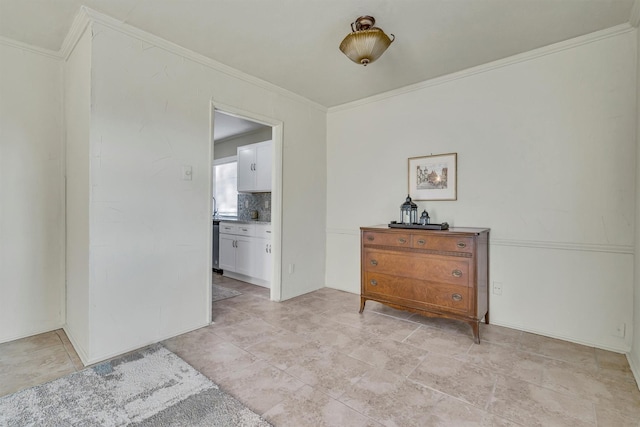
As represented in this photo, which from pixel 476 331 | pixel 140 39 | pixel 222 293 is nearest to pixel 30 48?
pixel 140 39

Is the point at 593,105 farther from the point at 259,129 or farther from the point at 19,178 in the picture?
the point at 19,178

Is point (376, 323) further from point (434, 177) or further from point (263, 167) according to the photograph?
point (263, 167)

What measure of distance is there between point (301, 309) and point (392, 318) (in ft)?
3.22

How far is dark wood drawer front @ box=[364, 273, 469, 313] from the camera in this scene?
103 inches

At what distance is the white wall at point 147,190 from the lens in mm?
2227

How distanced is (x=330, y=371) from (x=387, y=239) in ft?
4.52

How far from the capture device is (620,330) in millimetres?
2365

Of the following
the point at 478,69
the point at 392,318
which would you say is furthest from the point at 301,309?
the point at 478,69

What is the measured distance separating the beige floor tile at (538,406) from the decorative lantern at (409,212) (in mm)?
1627

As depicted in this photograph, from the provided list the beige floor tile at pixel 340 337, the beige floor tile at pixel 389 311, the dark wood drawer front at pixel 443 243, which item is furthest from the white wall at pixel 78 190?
the dark wood drawer front at pixel 443 243

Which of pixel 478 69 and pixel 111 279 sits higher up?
pixel 478 69

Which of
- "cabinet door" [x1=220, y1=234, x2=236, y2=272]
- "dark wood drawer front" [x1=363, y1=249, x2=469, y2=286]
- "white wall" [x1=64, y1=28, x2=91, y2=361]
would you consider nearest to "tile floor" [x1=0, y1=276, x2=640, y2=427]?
"white wall" [x1=64, y1=28, x2=91, y2=361]

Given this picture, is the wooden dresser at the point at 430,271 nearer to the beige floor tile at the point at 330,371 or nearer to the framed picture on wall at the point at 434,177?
the framed picture on wall at the point at 434,177

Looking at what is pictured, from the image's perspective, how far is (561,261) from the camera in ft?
8.55
